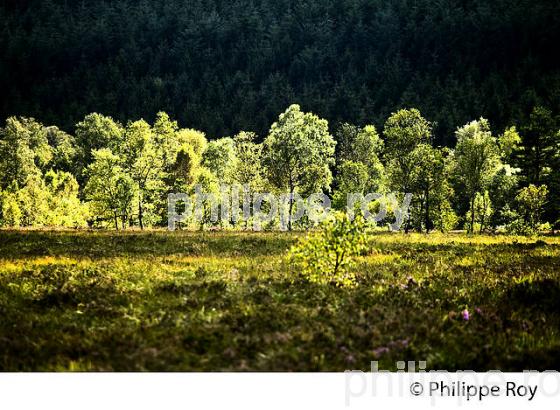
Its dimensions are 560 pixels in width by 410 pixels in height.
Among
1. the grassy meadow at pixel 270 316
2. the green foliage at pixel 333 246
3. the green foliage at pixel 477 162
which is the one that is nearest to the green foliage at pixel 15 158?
the grassy meadow at pixel 270 316

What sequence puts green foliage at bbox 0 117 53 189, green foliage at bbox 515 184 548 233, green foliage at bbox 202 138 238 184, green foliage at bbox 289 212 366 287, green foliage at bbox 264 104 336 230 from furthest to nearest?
green foliage at bbox 0 117 53 189, green foliage at bbox 202 138 238 184, green foliage at bbox 264 104 336 230, green foliage at bbox 515 184 548 233, green foliage at bbox 289 212 366 287

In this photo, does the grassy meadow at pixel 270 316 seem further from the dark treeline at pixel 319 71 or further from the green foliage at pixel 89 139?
the dark treeline at pixel 319 71

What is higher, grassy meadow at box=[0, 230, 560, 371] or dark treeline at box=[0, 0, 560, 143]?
dark treeline at box=[0, 0, 560, 143]

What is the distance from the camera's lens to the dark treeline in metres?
111

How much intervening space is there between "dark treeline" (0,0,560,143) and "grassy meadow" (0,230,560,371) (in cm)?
7800

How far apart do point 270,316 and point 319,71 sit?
176 meters

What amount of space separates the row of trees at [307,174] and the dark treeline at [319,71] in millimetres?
41862

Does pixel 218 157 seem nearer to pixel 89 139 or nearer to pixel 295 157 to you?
pixel 295 157

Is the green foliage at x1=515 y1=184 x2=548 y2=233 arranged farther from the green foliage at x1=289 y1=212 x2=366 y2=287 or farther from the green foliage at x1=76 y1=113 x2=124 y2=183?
the green foliage at x1=76 y1=113 x2=124 y2=183

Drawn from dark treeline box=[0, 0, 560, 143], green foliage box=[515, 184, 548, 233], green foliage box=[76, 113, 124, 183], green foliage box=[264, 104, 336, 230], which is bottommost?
green foliage box=[515, 184, 548, 233]

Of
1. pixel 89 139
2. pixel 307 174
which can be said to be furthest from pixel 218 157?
pixel 89 139

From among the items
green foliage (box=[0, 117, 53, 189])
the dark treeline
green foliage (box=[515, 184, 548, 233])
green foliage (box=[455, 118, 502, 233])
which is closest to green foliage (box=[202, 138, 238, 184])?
green foliage (box=[0, 117, 53, 189])

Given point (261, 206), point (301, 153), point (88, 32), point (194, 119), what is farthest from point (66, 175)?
point (88, 32)

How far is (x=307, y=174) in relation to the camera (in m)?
40.9
